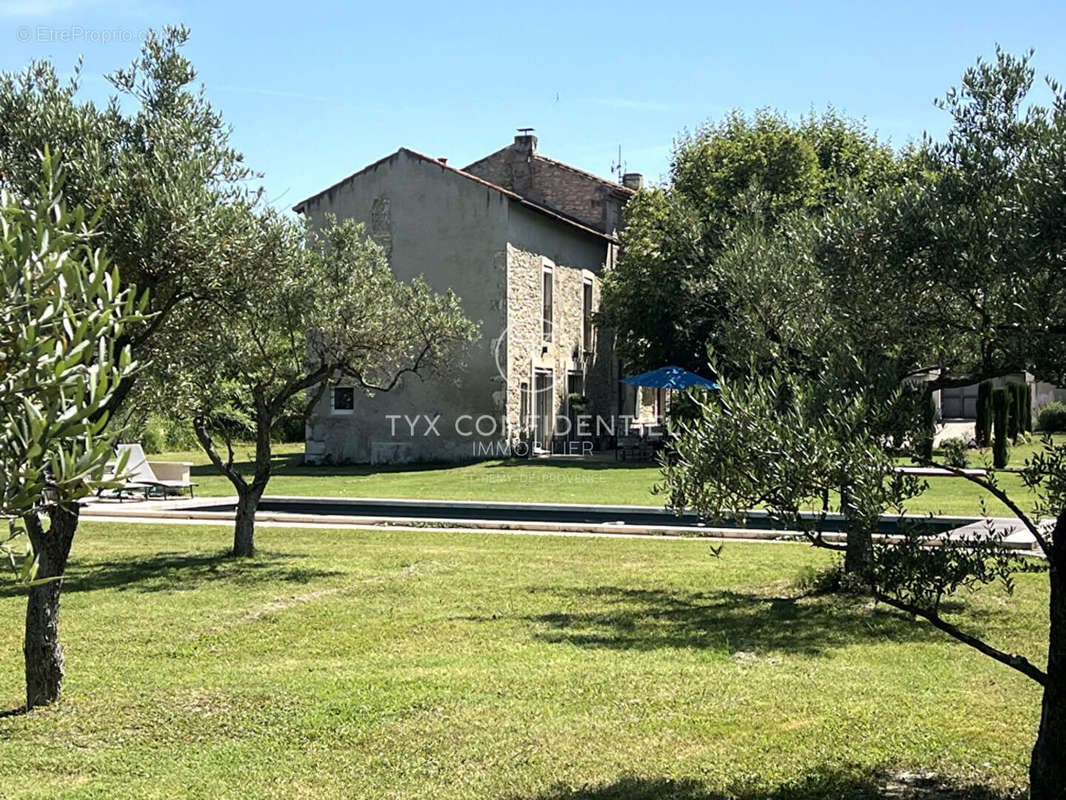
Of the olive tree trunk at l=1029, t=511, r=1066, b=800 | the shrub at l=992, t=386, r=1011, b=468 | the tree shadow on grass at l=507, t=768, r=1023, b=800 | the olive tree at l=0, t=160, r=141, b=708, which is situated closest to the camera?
the olive tree at l=0, t=160, r=141, b=708

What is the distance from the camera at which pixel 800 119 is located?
123 feet

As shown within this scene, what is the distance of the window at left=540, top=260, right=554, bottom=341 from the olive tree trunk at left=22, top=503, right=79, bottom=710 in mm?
25692

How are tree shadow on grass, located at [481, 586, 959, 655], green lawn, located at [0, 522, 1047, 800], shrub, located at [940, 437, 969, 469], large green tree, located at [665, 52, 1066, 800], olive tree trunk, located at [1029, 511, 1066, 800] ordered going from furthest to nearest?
tree shadow on grass, located at [481, 586, 959, 655] < green lawn, located at [0, 522, 1047, 800] < shrub, located at [940, 437, 969, 469] < olive tree trunk, located at [1029, 511, 1066, 800] < large green tree, located at [665, 52, 1066, 800]

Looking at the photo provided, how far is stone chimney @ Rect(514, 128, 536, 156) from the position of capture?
36812mm

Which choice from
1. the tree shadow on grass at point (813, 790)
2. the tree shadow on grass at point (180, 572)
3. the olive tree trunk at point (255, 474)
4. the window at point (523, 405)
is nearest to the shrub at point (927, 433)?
the tree shadow on grass at point (813, 790)

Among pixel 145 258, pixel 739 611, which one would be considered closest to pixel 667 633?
pixel 739 611

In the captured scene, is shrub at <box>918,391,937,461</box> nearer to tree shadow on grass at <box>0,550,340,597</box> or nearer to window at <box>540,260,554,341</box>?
tree shadow on grass at <box>0,550,340,597</box>

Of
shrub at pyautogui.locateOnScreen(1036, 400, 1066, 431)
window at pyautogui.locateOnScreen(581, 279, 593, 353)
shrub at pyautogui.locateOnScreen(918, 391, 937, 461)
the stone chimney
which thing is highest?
the stone chimney

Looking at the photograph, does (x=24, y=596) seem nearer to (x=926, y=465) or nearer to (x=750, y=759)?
(x=750, y=759)

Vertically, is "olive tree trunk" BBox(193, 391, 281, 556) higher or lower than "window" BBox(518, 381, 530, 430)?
lower

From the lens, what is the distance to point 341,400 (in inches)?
1265

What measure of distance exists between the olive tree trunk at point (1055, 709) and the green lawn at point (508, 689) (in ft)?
2.10

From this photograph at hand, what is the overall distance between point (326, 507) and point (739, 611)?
41.0 ft

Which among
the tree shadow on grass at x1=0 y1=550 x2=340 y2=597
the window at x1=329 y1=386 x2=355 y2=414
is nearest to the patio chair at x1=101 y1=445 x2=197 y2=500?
the window at x1=329 y1=386 x2=355 y2=414
